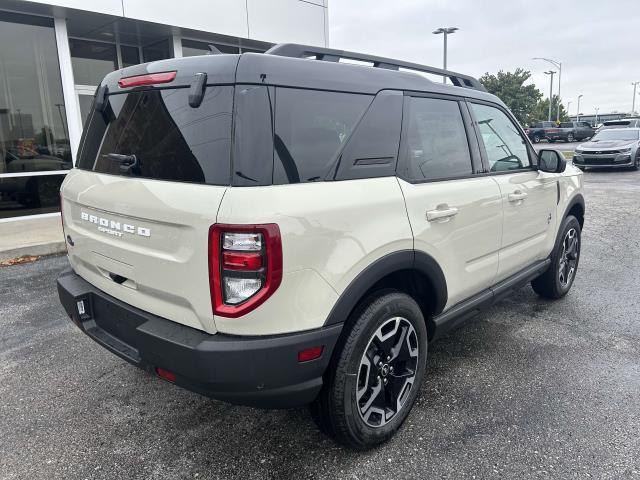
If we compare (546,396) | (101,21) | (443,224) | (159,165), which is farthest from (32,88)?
(546,396)

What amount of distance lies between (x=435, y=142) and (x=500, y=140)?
952 millimetres

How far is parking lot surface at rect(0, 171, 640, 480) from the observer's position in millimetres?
2383

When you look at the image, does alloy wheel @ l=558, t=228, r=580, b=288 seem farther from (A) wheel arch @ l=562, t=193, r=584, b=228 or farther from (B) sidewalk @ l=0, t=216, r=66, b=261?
(B) sidewalk @ l=0, t=216, r=66, b=261

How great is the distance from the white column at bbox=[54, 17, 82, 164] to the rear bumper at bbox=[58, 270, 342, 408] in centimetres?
751

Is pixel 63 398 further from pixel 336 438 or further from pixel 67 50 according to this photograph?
pixel 67 50

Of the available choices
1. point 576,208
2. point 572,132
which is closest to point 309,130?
point 576,208

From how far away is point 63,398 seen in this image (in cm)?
304

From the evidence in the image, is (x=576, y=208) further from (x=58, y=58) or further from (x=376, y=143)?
(x=58, y=58)

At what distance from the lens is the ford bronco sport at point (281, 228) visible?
195 cm

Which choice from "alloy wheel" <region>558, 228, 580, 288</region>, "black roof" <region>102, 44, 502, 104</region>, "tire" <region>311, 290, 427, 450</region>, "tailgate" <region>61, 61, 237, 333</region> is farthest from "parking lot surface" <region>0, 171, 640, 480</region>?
"black roof" <region>102, 44, 502, 104</region>

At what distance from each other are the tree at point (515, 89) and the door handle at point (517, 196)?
158 feet

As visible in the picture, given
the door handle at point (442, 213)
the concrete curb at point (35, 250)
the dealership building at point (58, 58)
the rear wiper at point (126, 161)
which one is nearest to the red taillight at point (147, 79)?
the rear wiper at point (126, 161)

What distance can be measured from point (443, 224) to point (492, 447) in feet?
3.97

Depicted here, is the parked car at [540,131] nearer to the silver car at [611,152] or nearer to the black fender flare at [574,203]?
the silver car at [611,152]
